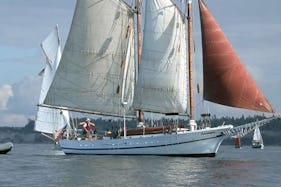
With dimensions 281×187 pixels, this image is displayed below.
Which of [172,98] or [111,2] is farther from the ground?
[111,2]

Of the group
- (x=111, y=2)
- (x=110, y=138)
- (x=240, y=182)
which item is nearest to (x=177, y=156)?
(x=110, y=138)

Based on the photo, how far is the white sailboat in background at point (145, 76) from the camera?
2707 inches

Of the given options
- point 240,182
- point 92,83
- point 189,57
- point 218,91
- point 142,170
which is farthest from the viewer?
point 92,83

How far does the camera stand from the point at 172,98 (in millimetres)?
73188

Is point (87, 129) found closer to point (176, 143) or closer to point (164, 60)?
point (176, 143)

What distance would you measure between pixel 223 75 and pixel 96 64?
1631 cm

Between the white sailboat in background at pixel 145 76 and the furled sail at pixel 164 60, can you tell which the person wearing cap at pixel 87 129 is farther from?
the furled sail at pixel 164 60

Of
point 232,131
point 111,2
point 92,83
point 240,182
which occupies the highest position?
point 111,2

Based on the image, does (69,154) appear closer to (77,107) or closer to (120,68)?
(77,107)

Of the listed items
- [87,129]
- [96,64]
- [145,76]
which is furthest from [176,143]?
[96,64]

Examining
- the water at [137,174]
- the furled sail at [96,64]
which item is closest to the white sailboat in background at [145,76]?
the furled sail at [96,64]

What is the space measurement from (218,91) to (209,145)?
6.85 meters

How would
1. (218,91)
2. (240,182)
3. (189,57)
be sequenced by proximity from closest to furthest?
(240,182) → (218,91) → (189,57)

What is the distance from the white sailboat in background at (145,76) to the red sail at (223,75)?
0.31ft
